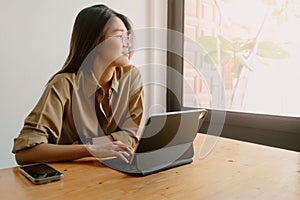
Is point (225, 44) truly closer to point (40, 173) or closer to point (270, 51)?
point (270, 51)

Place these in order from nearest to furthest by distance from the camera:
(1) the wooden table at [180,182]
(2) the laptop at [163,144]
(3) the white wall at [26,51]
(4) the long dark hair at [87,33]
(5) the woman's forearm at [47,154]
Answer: (1) the wooden table at [180,182], (2) the laptop at [163,144], (5) the woman's forearm at [47,154], (4) the long dark hair at [87,33], (3) the white wall at [26,51]

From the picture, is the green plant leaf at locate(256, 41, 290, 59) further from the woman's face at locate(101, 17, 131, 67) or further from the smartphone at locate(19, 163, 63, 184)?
the smartphone at locate(19, 163, 63, 184)

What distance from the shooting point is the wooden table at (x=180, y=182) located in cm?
83

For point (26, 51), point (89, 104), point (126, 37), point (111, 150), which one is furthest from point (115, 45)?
point (26, 51)

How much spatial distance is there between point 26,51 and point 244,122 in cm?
147

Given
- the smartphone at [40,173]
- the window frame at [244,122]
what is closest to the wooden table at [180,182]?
the smartphone at [40,173]

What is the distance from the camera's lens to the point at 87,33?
1.27 m

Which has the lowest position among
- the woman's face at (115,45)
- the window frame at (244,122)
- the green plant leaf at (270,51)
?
the window frame at (244,122)

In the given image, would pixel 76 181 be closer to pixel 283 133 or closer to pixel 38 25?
pixel 38 25

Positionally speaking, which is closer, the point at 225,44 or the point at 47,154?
the point at 47,154

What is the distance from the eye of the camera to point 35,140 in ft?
3.51

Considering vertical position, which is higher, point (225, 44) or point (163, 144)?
point (225, 44)

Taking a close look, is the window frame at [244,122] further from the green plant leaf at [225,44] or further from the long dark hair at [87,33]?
the long dark hair at [87,33]

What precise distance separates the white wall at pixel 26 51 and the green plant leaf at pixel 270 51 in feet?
3.84
